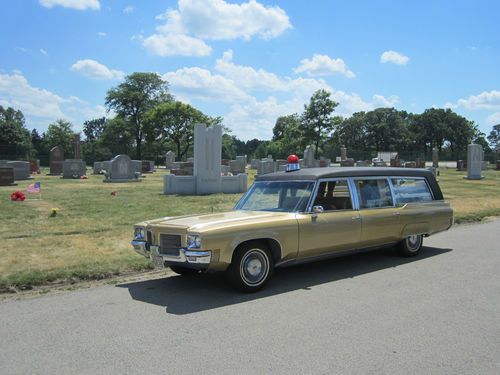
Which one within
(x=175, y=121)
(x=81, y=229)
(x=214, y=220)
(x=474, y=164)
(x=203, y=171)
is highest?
(x=175, y=121)

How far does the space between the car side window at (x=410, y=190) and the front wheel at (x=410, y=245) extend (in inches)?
24.6

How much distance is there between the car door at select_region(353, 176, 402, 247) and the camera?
7.28 metres

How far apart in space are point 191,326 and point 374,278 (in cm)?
300

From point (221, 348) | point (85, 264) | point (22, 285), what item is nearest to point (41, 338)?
point (221, 348)

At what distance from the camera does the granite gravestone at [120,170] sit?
88.8 feet

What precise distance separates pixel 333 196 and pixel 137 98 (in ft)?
247

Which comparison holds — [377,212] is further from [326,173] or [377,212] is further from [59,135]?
[59,135]

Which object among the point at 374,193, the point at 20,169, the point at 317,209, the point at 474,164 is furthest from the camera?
the point at 474,164

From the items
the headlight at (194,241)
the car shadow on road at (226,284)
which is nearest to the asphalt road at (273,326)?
the car shadow on road at (226,284)

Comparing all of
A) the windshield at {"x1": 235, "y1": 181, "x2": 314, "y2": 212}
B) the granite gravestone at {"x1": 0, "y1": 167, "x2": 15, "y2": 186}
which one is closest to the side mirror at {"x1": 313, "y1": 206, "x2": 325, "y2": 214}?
the windshield at {"x1": 235, "y1": 181, "x2": 314, "y2": 212}

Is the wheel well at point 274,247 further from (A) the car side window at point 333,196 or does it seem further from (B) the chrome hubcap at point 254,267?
(A) the car side window at point 333,196

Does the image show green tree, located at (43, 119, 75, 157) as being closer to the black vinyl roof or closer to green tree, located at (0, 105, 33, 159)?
green tree, located at (0, 105, 33, 159)

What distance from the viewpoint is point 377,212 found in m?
7.46

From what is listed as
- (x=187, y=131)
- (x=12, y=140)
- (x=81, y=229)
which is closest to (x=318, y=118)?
(x=187, y=131)
